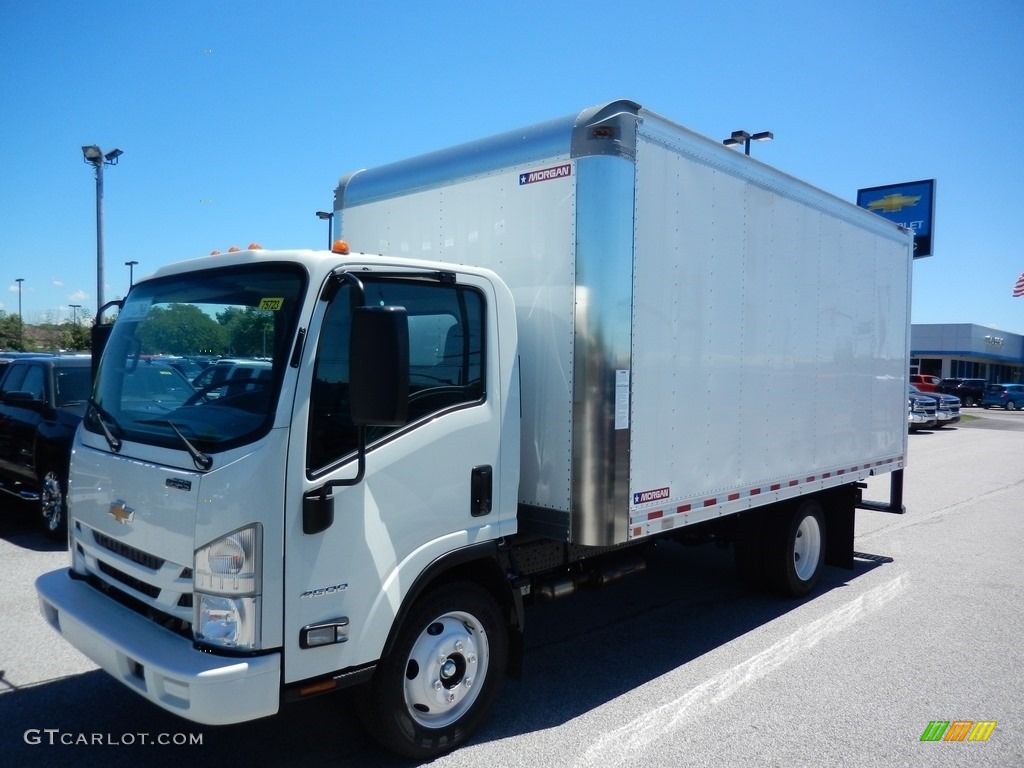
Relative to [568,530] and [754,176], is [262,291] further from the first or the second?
[754,176]

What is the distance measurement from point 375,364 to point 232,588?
1055 millimetres

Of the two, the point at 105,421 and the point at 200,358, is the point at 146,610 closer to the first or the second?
the point at 105,421

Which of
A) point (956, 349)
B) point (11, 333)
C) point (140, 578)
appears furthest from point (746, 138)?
point (11, 333)

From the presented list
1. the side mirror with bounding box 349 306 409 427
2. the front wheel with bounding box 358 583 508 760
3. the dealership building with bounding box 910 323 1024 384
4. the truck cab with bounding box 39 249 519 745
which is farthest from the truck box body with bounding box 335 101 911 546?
the dealership building with bounding box 910 323 1024 384

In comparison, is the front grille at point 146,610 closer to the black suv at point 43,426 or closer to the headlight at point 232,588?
the headlight at point 232,588

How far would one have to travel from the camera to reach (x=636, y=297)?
432cm

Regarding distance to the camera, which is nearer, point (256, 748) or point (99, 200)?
point (256, 748)

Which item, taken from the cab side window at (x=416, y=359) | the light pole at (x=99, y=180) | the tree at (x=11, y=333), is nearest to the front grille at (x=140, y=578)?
the cab side window at (x=416, y=359)

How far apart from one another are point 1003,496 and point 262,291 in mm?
13597

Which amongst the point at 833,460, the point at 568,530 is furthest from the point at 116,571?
the point at 833,460

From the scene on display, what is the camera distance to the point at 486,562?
4.04 m

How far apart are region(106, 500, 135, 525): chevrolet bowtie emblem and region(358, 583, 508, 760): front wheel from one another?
1.31 m

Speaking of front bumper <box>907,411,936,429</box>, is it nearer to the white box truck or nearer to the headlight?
the white box truck

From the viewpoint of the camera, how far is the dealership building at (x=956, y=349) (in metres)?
58.5
